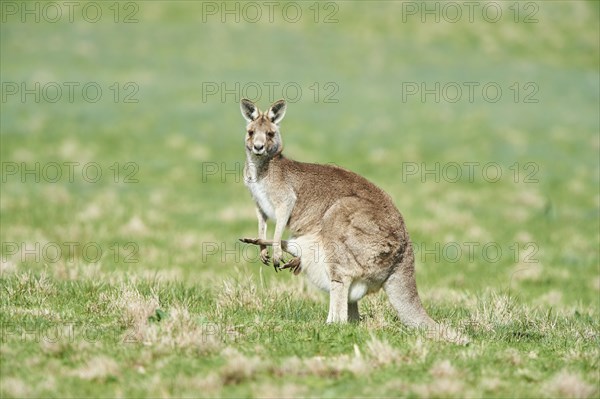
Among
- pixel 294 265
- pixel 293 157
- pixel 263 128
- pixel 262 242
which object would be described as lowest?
pixel 293 157

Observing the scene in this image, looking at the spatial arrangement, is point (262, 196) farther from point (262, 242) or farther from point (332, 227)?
point (332, 227)

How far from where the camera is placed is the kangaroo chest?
8.62 metres

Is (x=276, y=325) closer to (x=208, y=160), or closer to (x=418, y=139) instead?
(x=208, y=160)

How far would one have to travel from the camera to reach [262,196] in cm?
865

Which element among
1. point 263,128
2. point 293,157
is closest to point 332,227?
point 263,128

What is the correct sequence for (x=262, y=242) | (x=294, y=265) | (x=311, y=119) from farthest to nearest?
(x=311, y=119) < (x=262, y=242) < (x=294, y=265)

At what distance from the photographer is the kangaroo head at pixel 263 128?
27.6ft

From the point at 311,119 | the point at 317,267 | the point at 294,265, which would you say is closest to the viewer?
the point at 317,267

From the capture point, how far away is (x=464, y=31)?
154 ft

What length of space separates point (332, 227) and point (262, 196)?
3.21 ft

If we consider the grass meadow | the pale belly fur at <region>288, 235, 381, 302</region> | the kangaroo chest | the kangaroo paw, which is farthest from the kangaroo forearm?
the grass meadow

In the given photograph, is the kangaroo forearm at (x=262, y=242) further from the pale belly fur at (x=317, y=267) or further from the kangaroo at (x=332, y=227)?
the pale belly fur at (x=317, y=267)

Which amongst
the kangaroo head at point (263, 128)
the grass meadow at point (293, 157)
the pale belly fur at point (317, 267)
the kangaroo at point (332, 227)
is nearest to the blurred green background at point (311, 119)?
the grass meadow at point (293, 157)

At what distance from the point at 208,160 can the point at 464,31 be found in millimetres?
28022
